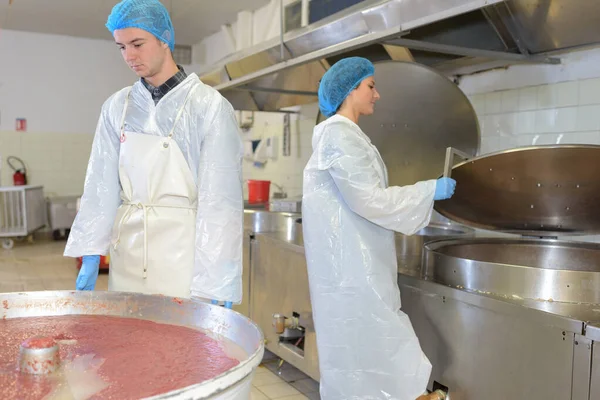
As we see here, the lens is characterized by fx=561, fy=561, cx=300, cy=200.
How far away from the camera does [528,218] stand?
207 cm

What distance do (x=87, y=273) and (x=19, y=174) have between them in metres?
6.57

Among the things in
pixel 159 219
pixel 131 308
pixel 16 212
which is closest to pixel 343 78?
pixel 159 219

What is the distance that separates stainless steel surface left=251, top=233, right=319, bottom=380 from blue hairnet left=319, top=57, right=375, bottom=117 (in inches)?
29.9

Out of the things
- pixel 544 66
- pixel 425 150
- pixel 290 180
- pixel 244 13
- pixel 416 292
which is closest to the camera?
pixel 416 292

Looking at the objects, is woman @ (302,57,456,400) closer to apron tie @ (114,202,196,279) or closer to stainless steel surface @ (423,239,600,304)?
stainless steel surface @ (423,239,600,304)

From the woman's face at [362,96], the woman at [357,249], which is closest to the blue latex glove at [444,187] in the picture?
the woman at [357,249]

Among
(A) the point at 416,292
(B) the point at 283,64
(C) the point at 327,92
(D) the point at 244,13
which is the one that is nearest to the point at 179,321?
(A) the point at 416,292

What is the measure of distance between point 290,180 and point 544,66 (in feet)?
8.98

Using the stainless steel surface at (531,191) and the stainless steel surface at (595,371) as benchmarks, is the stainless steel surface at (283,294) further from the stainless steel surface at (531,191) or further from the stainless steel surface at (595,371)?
the stainless steel surface at (595,371)

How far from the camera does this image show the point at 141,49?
1602mm

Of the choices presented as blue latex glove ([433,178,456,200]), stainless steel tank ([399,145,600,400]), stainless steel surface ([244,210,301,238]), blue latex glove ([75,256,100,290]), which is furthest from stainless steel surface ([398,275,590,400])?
stainless steel surface ([244,210,301,238])

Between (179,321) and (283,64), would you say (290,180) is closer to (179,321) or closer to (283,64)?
(283,64)

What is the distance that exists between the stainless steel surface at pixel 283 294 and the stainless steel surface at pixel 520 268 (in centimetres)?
71

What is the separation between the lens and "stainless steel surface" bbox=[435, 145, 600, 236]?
166 cm
